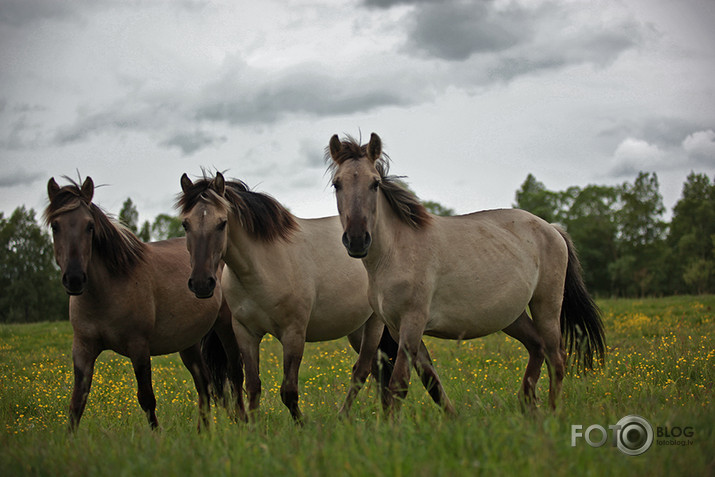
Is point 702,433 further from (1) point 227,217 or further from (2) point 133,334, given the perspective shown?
(2) point 133,334

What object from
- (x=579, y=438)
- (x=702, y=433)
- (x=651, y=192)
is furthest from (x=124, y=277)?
(x=651, y=192)

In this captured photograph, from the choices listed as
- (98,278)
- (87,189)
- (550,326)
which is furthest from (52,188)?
(550,326)

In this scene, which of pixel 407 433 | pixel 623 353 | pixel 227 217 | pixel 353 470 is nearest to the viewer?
pixel 353 470

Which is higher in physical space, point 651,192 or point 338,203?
point 651,192

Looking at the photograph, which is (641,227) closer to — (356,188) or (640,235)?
(640,235)

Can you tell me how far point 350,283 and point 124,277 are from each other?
2.59 metres

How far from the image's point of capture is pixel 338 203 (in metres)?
5.39

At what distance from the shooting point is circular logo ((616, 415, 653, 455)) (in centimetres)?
366

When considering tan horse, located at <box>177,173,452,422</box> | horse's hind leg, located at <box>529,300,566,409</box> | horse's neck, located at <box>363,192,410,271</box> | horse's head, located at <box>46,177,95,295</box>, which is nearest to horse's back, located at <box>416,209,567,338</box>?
horse's hind leg, located at <box>529,300,566,409</box>

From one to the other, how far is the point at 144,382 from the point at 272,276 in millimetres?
1751

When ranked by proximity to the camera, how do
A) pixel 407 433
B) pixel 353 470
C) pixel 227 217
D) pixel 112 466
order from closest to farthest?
pixel 353 470, pixel 112 466, pixel 407 433, pixel 227 217

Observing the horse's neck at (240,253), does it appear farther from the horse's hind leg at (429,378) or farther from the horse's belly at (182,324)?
the horse's hind leg at (429,378)

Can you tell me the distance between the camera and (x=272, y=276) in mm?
6086

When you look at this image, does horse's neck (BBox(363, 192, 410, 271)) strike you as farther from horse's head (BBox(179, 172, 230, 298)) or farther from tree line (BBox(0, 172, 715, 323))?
tree line (BBox(0, 172, 715, 323))
